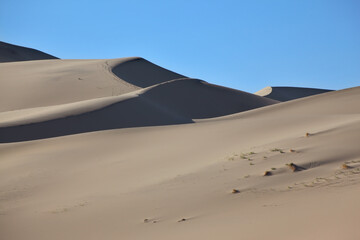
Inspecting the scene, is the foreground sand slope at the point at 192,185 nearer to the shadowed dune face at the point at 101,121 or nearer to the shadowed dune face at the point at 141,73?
the shadowed dune face at the point at 101,121

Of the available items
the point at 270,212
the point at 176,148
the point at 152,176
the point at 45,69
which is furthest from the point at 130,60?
the point at 270,212

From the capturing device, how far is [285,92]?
222ft

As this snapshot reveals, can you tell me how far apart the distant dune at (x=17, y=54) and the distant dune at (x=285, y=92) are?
94.9 feet

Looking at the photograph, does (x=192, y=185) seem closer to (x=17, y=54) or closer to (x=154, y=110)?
(x=154, y=110)

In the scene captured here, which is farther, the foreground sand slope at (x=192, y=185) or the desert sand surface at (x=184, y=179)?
the desert sand surface at (x=184, y=179)

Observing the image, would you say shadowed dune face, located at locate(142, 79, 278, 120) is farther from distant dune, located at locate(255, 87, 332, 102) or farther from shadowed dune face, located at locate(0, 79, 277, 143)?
distant dune, located at locate(255, 87, 332, 102)

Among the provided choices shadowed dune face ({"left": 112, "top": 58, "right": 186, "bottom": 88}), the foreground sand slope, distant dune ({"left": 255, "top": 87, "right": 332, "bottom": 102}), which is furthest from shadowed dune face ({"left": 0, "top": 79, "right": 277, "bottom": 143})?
distant dune ({"left": 255, "top": 87, "right": 332, "bottom": 102})

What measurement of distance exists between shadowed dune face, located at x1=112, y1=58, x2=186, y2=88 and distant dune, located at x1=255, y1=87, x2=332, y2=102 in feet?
→ 63.4

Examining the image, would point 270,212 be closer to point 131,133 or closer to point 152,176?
point 152,176

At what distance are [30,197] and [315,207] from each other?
5585mm

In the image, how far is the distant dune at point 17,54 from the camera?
62862 mm

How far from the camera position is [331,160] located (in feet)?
27.6

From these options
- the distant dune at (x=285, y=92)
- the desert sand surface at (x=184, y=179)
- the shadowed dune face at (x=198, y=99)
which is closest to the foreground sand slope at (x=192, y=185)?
the desert sand surface at (x=184, y=179)

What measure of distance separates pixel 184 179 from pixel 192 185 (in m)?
0.53
